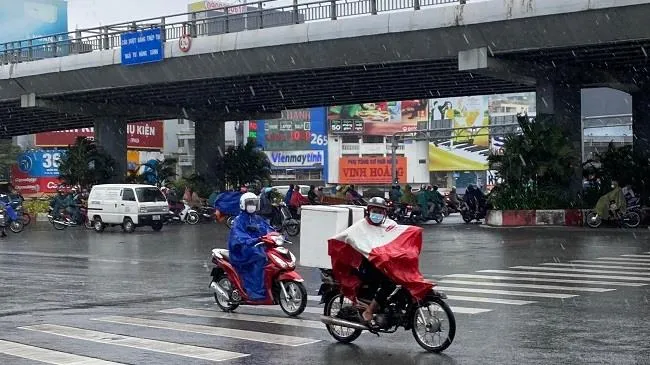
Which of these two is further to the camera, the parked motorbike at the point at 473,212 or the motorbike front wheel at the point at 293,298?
the parked motorbike at the point at 473,212

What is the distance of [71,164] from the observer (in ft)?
151

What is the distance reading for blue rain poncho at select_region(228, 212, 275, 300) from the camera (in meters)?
11.3

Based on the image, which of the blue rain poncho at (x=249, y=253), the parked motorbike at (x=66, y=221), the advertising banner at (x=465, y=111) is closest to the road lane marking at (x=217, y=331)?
the blue rain poncho at (x=249, y=253)

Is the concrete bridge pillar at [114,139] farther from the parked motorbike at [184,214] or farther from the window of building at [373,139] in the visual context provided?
the window of building at [373,139]

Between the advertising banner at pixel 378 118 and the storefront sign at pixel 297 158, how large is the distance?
322 cm

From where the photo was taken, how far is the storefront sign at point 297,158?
346 feet

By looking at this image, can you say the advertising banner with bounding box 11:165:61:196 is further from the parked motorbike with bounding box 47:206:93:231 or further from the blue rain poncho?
the blue rain poncho

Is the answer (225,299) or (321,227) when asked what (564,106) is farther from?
(321,227)

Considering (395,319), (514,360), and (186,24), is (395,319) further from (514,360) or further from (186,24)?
(186,24)

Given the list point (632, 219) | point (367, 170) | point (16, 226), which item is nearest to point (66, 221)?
point (16, 226)

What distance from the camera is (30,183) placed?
2968 inches

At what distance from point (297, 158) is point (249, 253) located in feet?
311

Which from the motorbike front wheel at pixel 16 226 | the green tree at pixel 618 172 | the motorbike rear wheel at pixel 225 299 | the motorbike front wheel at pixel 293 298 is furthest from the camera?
the motorbike front wheel at pixel 16 226

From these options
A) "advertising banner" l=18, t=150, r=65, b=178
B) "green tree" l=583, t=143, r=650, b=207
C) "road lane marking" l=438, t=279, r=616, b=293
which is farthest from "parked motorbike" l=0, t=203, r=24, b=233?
"advertising banner" l=18, t=150, r=65, b=178
